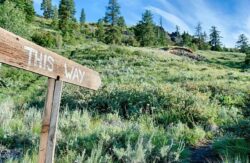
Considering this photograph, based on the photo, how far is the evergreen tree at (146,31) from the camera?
75250 mm

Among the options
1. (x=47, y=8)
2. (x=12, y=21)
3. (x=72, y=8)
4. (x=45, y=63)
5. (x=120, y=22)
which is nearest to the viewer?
(x=45, y=63)

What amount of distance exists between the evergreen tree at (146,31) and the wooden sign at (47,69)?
70932 mm

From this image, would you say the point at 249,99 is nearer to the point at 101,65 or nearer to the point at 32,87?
the point at 32,87

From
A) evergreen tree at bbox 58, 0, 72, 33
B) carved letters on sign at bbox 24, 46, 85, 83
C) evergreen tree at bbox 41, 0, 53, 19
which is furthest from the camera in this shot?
evergreen tree at bbox 41, 0, 53, 19

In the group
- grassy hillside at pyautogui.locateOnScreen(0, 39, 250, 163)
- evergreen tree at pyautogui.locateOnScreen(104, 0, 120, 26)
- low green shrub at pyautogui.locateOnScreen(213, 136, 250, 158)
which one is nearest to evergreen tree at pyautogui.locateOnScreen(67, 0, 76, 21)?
evergreen tree at pyautogui.locateOnScreen(104, 0, 120, 26)

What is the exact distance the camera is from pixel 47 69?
3.45 metres

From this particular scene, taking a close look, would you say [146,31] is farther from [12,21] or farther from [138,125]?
[138,125]

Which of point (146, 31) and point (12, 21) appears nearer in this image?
point (12, 21)

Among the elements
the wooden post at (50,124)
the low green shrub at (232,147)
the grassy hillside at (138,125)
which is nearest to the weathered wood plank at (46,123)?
the wooden post at (50,124)

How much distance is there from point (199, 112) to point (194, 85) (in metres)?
5.69

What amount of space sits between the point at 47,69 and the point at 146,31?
246 ft

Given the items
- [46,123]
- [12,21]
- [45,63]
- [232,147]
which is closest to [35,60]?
[45,63]

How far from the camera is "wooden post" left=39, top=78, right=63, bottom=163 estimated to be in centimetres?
362

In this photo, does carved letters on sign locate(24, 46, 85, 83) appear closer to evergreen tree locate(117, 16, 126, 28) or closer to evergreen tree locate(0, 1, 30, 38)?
evergreen tree locate(0, 1, 30, 38)
